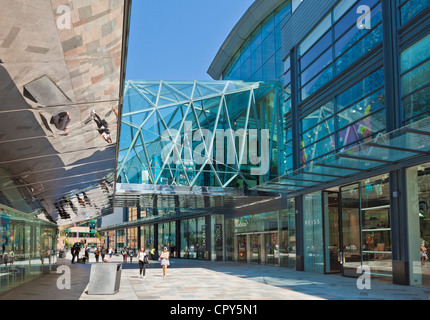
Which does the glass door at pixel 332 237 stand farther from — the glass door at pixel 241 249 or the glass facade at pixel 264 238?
the glass door at pixel 241 249

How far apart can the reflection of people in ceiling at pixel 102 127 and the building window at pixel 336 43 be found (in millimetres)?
12659

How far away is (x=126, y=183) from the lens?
1075 inches

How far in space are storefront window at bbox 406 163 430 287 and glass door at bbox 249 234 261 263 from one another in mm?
18681

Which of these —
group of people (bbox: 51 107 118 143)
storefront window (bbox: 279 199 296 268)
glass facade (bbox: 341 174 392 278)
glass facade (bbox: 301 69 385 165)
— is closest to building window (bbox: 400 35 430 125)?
glass facade (bbox: 301 69 385 165)

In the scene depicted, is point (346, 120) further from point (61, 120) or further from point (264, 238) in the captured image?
point (61, 120)

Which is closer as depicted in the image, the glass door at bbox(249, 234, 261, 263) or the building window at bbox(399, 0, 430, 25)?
the building window at bbox(399, 0, 430, 25)

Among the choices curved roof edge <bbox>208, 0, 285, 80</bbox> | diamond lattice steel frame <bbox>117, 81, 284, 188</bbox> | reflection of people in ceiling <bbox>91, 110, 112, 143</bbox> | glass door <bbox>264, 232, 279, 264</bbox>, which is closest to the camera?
reflection of people in ceiling <bbox>91, 110, 112, 143</bbox>

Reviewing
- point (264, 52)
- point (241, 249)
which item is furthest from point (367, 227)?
point (241, 249)

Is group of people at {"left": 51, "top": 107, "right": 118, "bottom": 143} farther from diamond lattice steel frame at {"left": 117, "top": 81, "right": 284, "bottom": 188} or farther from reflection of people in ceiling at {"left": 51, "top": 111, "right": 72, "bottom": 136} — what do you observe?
diamond lattice steel frame at {"left": 117, "top": 81, "right": 284, "bottom": 188}

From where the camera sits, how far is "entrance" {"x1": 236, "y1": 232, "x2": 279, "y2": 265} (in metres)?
31.9

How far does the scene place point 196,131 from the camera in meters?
31.6

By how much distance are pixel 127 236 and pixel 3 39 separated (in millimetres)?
74148
